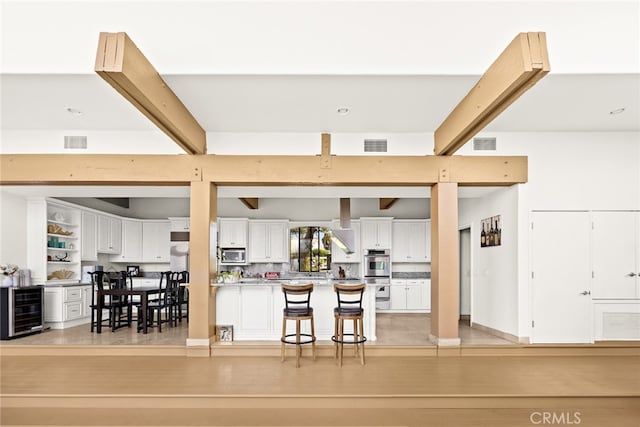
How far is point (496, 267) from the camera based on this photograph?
23.6 feet

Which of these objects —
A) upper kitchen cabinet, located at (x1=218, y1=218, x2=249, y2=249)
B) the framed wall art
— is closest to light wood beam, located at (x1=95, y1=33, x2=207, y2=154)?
the framed wall art

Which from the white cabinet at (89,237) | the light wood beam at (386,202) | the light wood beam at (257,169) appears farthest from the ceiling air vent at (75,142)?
the light wood beam at (386,202)

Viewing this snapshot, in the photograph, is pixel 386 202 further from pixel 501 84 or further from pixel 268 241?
pixel 501 84

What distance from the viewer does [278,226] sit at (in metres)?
10.9

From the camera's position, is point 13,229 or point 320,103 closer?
point 320,103

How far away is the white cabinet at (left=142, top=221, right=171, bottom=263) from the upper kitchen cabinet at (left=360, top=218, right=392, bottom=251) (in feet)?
15.6

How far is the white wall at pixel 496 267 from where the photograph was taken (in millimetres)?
6598

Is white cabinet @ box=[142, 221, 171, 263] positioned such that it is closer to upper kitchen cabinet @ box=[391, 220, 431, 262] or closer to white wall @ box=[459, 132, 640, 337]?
upper kitchen cabinet @ box=[391, 220, 431, 262]

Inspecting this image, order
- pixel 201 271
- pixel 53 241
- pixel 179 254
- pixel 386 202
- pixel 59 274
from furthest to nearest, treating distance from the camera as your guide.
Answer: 1. pixel 179 254
2. pixel 386 202
3. pixel 59 274
4. pixel 53 241
5. pixel 201 271

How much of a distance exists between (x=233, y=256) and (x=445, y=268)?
5.92 m

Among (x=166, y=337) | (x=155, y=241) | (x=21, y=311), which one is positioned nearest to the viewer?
(x=166, y=337)

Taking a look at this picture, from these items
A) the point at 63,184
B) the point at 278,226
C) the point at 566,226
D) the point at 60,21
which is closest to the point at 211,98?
the point at 60,21

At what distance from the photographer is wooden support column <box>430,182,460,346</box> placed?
6.21 meters

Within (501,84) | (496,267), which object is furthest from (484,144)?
(501,84)
